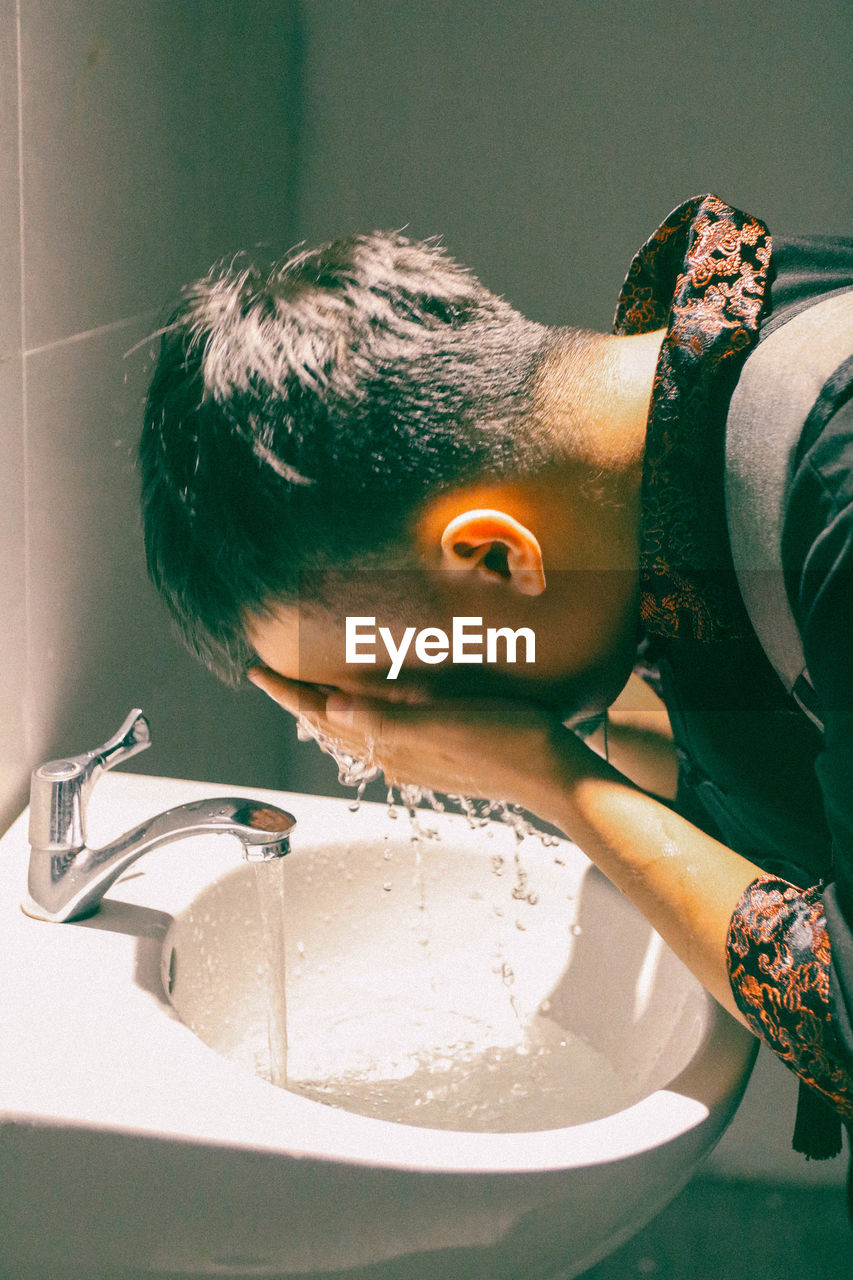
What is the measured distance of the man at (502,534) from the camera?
59cm

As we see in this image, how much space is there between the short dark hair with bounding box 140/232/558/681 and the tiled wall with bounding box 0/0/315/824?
0.44 feet

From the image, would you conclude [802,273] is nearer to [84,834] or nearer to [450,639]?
[450,639]

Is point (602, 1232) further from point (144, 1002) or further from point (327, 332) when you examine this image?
point (327, 332)

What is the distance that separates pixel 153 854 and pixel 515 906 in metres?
0.27

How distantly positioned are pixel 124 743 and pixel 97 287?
34 cm

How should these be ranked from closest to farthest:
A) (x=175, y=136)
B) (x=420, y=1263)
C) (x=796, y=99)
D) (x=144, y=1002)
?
(x=420, y=1263), (x=144, y=1002), (x=175, y=136), (x=796, y=99)

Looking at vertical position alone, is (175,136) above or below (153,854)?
above

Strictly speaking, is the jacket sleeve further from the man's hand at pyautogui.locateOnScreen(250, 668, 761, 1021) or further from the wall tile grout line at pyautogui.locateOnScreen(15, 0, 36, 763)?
the wall tile grout line at pyautogui.locateOnScreen(15, 0, 36, 763)

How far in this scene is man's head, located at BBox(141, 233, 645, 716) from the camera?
602mm

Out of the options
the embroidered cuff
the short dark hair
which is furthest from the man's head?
the embroidered cuff

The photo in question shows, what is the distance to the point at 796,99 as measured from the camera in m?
1.14

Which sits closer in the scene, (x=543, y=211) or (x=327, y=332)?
(x=327, y=332)

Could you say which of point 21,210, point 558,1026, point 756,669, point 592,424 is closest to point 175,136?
point 21,210

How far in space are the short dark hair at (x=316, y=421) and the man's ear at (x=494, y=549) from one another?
A: 3 centimetres
